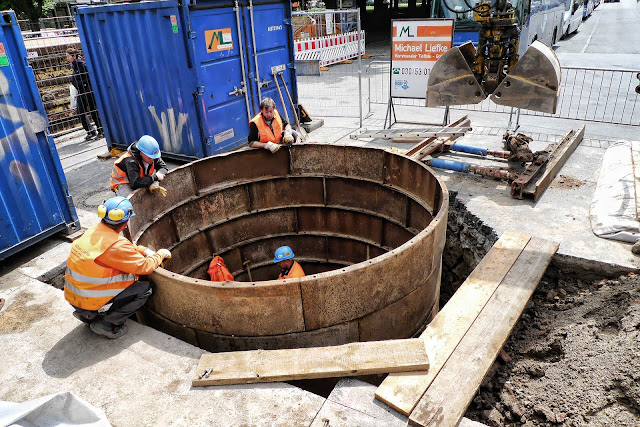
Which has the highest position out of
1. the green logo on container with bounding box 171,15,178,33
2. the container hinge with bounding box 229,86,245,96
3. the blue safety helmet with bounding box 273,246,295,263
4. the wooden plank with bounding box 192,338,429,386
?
the green logo on container with bounding box 171,15,178,33

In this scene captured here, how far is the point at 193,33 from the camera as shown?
25.1ft

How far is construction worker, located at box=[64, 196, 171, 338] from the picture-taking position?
13.0 ft

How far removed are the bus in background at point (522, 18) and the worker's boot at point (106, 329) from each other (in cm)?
828

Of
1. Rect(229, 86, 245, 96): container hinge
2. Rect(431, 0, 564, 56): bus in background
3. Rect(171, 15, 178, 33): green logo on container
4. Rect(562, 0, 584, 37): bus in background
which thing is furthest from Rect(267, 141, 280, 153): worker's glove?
Rect(562, 0, 584, 37): bus in background

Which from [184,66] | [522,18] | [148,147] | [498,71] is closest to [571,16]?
[522,18]

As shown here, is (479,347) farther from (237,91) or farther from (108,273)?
(237,91)

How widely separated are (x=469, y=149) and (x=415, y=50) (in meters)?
2.88

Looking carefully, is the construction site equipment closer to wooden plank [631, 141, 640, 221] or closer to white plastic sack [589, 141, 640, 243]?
white plastic sack [589, 141, 640, 243]

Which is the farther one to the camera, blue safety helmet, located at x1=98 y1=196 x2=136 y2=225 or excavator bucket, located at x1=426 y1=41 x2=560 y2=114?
excavator bucket, located at x1=426 y1=41 x2=560 y2=114

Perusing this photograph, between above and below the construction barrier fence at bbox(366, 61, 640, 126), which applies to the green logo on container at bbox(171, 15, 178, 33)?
above

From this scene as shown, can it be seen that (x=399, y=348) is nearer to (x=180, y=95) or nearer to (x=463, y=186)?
(x=463, y=186)

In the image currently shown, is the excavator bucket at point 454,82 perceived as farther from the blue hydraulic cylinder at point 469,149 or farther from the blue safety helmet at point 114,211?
the blue safety helmet at point 114,211

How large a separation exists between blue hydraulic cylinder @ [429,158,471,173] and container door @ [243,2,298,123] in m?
3.58

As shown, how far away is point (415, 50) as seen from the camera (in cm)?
1024
